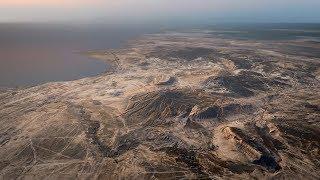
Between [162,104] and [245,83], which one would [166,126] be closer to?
[162,104]

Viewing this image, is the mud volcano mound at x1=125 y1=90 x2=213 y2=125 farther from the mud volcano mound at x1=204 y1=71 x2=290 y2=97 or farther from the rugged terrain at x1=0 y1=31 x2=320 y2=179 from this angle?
the mud volcano mound at x1=204 y1=71 x2=290 y2=97

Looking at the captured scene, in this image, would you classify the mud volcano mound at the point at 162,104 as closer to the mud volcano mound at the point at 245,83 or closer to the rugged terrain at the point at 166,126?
the rugged terrain at the point at 166,126

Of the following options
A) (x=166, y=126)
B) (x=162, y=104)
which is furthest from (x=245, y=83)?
(x=166, y=126)

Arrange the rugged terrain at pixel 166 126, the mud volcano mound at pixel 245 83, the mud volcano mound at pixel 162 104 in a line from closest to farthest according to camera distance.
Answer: the rugged terrain at pixel 166 126, the mud volcano mound at pixel 162 104, the mud volcano mound at pixel 245 83

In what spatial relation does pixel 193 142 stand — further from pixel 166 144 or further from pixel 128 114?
pixel 128 114

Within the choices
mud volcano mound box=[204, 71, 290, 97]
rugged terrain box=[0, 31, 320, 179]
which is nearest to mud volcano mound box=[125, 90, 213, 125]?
rugged terrain box=[0, 31, 320, 179]

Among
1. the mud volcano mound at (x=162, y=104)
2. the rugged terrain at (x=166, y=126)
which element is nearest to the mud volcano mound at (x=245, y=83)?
the rugged terrain at (x=166, y=126)
